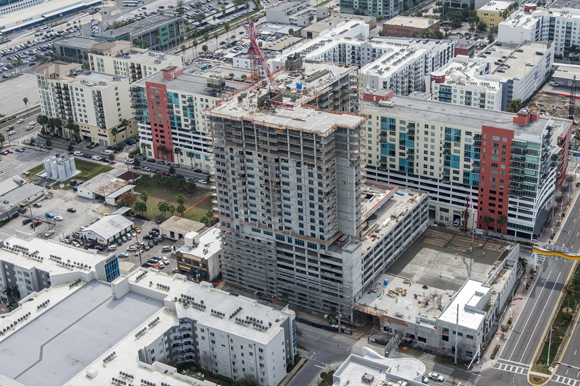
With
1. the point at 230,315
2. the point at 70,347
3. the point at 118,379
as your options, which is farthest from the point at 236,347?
the point at 70,347

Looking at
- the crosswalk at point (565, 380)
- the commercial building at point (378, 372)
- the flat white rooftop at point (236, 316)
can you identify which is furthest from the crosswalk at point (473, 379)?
the flat white rooftop at point (236, 316)

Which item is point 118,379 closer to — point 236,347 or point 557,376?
point 236,347

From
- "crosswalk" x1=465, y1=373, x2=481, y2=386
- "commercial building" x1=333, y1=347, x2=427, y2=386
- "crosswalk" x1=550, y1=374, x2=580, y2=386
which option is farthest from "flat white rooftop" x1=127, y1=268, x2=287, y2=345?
"crosswalk" x1=550, y1=374, x2=580, y2=386

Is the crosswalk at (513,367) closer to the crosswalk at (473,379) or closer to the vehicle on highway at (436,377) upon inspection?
the crosswalk at (473,379)

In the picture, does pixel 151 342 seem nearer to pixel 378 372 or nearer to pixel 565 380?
pixel 378 372

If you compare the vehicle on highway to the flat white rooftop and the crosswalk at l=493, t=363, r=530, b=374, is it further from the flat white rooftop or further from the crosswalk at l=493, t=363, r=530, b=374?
the flat white rooftop

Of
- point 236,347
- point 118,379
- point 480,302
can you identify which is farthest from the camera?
point 480,302
